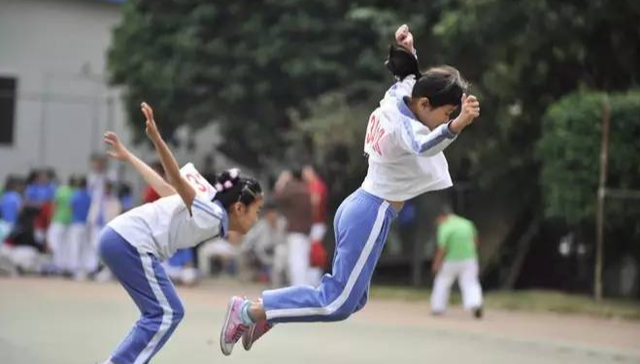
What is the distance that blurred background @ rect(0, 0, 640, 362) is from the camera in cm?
1616

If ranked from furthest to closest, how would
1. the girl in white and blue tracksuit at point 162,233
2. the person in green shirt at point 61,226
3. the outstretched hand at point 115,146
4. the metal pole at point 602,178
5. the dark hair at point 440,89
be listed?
1. the person in green shirt at point 61,226
2. the metal pole at point 602,178
3. the outstretched hand at point 115,146
4. the girl in white and blue tracksuit at point 162,233
5. the dark hair at point 440,89

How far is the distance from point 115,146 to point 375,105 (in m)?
11.3

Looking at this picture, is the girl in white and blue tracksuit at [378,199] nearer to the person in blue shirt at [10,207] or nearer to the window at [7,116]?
the person in blue shirt at [10,207]

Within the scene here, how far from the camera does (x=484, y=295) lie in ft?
59.7

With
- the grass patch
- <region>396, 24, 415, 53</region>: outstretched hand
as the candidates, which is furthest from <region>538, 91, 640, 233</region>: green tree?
<region>396, 24, 415, 53</region>: outstretched hand

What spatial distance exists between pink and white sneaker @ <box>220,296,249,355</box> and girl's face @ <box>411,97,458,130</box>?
1615 mm

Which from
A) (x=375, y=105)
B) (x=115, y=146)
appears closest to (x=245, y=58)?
(x=375, y=105)

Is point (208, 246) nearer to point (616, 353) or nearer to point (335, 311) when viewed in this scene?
point (616, 353)

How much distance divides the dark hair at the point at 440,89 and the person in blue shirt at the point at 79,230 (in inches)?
560

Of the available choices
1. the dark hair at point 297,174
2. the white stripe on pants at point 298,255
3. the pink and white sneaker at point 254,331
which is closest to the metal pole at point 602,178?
the white stripe on pants at point 298,255

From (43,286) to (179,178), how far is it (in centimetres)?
1146

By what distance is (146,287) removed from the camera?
7191 millimetres

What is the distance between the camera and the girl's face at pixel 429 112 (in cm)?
685

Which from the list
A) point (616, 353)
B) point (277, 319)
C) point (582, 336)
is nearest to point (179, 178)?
point (277, 319)
